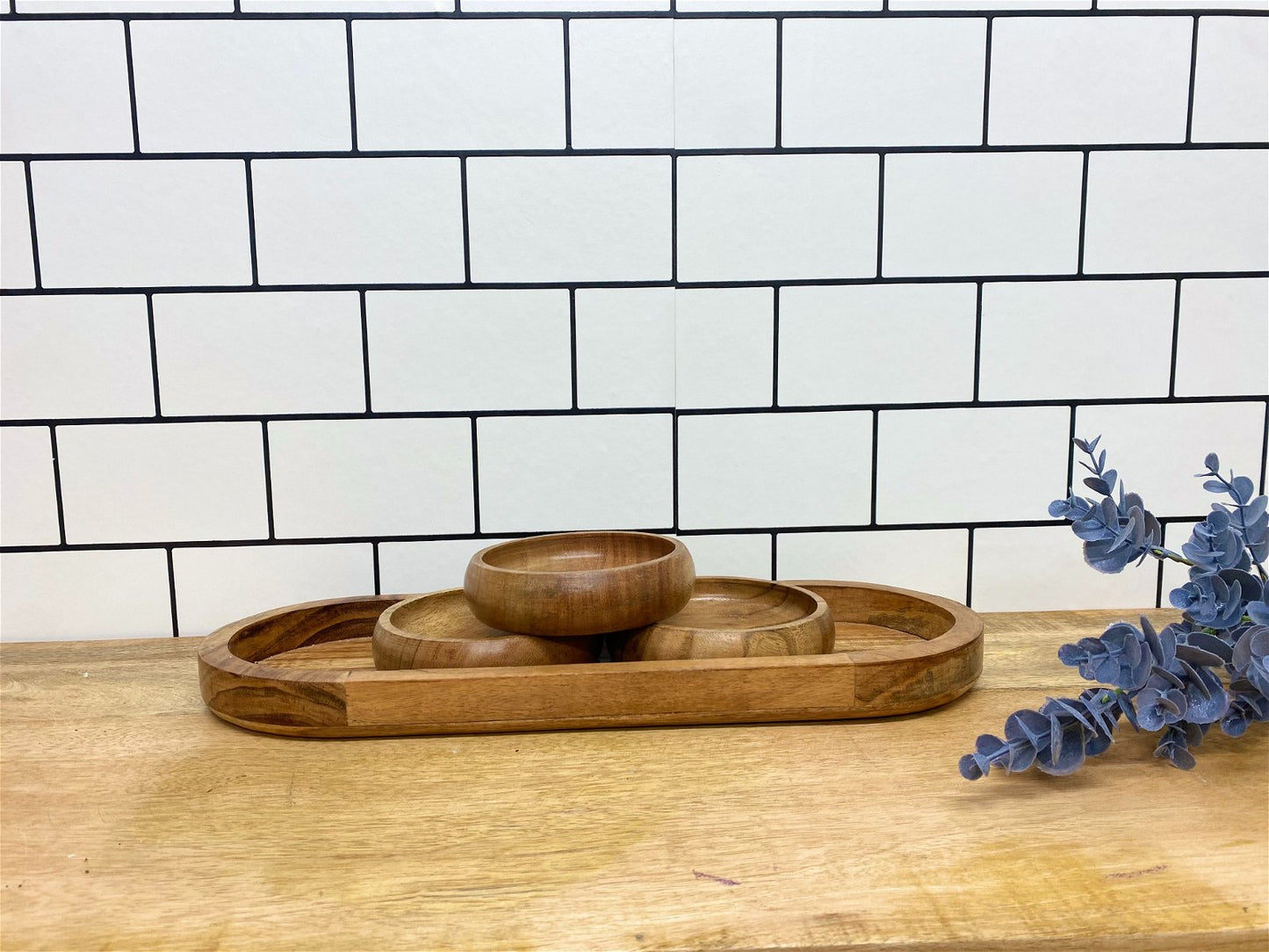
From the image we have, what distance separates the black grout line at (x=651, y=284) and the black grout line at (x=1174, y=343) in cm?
2

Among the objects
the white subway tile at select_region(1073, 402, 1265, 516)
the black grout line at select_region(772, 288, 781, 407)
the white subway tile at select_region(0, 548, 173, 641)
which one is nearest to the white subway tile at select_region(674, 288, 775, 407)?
the black grout line at select_region(772, 288, 781, 407)

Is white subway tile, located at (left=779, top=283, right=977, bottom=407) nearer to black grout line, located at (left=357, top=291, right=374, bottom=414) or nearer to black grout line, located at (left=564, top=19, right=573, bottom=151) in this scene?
black grout line, located at (left=564, top=19, right=573, bottom=151)

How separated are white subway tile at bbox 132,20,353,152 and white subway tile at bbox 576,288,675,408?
264 millimetres

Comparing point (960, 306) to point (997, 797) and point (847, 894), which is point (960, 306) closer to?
point (997, 797)

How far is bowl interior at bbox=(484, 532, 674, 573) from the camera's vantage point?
2.35ft

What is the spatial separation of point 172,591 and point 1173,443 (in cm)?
96

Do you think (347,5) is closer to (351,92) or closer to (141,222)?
(351,92)

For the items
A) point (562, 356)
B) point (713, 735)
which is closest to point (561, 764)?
point (713, 735)

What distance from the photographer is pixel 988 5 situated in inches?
31.2

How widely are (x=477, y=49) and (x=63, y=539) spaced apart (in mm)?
576

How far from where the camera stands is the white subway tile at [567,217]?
0.79 metres

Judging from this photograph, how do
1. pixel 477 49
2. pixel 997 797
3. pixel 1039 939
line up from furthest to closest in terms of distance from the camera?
pixel 477 49 → pixel 997 797 → pixel 1039 939

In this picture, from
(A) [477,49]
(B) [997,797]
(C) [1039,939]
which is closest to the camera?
(C) [1039,939]

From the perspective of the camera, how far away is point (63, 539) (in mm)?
815
